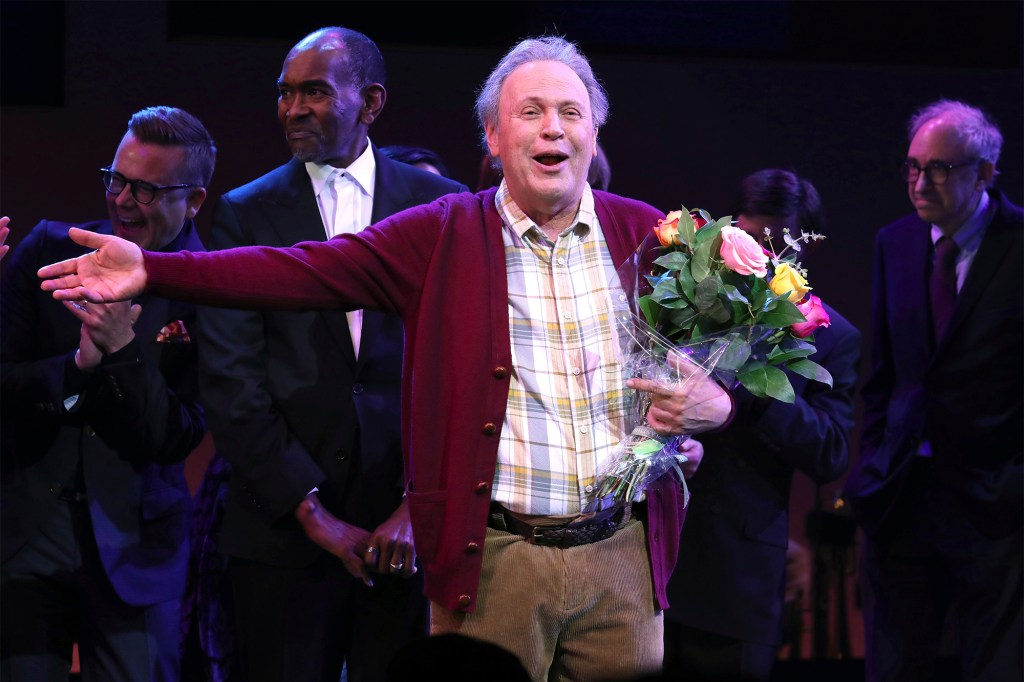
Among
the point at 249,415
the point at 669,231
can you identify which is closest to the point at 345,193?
the point at 249,415

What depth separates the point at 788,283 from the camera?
2.21 m

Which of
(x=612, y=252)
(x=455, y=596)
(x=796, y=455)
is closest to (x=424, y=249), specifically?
(x=612, y=252)

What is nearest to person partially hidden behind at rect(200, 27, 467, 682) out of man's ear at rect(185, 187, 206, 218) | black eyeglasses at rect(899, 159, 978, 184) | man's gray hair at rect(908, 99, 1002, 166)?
man's ear at rect(185, 187, 206, 218)

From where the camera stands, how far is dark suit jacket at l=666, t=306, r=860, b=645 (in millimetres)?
2998

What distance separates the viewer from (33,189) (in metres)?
4.21

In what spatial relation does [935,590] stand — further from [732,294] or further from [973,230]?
[732,294]

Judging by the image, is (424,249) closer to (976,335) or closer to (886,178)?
(976,335)

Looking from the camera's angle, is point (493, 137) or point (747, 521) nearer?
point (493, 137)

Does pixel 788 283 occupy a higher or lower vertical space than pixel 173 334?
higher

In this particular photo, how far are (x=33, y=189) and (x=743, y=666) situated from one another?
3.00m

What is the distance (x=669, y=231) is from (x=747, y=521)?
1.10m

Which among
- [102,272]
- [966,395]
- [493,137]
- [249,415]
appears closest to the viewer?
[102,272]

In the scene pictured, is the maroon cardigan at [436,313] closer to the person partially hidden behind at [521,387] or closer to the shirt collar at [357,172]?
the person partially hidden behind at [521,387]

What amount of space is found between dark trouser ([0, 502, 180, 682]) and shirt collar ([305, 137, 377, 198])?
40.0 inches
